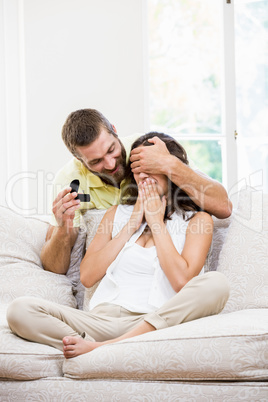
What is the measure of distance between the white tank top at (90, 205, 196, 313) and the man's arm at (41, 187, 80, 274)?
26 centimetres

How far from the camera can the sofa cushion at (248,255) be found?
6.17 ft

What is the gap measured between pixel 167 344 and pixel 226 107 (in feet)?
9.33

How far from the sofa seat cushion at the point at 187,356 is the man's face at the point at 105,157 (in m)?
0.86

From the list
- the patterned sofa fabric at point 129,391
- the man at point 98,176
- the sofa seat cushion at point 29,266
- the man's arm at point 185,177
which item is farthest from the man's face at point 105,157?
the patterned sofa fabric at point 129,391

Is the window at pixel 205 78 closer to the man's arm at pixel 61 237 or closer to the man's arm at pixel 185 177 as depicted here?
the man's arm at pixel 185 177

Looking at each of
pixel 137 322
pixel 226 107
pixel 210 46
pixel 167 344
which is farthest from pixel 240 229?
pixel 210 46

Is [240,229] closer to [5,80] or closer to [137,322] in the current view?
[137,322]

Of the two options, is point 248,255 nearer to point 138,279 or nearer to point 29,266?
point 138,279

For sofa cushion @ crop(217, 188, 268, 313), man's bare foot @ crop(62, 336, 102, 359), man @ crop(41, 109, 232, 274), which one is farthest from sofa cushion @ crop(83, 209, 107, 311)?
man's bare foot @ crop(62, 336, 102, 359)

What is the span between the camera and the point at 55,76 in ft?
12.7

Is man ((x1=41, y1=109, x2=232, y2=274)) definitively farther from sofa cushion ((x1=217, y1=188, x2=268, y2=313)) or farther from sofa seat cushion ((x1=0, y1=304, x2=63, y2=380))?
sofa seat cushion ((x1=0, y1=304, x2=63, y2=380))

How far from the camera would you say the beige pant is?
1535mm

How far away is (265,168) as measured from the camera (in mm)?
4215

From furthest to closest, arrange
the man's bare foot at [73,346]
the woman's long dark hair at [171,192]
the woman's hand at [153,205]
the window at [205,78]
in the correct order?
the window at [205,78] < the woman's long dark hair at [171,192] < the woman's hand at [153,205] < the man's bare foot at [73,346]
